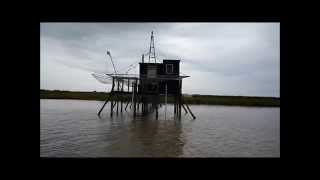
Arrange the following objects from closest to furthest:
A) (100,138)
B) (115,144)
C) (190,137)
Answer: (115,144)
(100,138)
(190,137)
